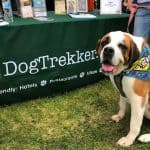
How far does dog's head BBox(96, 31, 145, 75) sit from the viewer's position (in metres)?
3.33

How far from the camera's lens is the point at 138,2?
439 centimetres

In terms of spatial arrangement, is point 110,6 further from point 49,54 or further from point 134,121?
point 134,121

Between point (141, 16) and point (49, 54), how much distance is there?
43.1 inches

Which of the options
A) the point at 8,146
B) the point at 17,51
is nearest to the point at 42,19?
the point at 17,51

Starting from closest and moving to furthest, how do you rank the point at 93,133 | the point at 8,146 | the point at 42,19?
1. the point at 8,146
2. the point at 93,133
3. the point at 42,19

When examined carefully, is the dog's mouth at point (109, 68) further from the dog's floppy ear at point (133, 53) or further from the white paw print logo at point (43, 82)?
the white paw print logo at point (43, 82)

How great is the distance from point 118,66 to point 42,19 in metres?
1.40

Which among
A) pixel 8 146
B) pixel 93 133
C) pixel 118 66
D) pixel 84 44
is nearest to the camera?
pixel 118 66

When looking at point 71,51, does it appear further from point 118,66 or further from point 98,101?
point 118,66

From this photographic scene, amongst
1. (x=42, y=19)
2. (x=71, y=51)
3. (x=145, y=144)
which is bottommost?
(x=145, y=144)

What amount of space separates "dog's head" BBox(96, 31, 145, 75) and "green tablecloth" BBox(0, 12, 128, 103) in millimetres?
1139

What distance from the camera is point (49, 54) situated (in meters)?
4.54

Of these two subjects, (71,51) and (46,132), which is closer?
(46,132)

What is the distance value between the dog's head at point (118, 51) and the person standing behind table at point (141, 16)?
3.35ft
